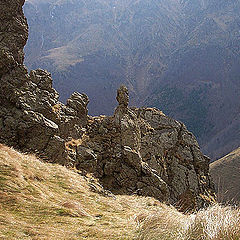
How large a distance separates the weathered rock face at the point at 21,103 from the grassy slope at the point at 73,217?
4.87 meters

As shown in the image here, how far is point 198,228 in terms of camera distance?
15.8ft

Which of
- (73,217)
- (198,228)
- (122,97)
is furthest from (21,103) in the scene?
(198,228)

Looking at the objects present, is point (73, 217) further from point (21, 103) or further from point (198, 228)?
point (21, 103)

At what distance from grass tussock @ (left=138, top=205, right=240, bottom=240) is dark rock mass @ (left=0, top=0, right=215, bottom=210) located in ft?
38.5

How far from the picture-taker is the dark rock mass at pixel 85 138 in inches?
648

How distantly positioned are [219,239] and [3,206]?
5.84m

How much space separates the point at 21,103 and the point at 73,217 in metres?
12.1

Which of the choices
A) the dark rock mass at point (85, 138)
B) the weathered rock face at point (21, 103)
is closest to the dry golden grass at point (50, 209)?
the weathered rock face at point (21, 103)

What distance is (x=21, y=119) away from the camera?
16.3 meters

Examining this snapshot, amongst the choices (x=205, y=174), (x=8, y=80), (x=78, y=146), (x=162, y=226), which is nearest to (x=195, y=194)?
(x=205, y=174)

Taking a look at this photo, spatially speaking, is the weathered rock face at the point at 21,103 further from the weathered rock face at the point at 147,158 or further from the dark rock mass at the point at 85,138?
the weathered rock face at the point at 147,158

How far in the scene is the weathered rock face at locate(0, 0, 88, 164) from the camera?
1585cm

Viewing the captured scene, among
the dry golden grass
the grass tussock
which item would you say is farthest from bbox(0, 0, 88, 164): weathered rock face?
the grass tussock

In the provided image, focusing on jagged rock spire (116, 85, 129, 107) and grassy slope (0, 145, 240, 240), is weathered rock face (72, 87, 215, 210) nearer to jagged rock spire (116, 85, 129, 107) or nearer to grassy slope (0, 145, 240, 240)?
jagged rock spire (116, 85, 129, 107)
